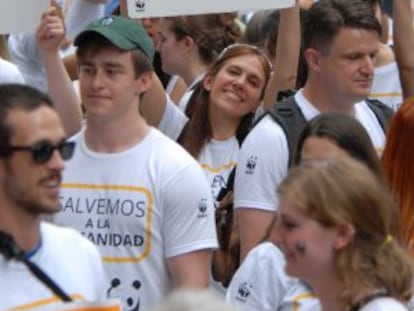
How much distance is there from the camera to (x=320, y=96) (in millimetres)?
5938

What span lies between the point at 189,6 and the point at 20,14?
2.27 ft

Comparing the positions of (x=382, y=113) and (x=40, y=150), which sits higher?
(x=40, y=150)

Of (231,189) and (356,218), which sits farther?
(231,189)

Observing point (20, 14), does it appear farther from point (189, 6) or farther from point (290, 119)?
point (290, 119)

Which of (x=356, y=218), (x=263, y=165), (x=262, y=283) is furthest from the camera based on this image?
(x=263, y=165)

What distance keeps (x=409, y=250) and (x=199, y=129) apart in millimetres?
1910

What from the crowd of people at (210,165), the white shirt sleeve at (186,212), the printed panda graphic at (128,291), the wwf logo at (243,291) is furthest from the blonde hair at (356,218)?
the printed panda graphic at (128,291)

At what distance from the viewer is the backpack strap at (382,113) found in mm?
6082

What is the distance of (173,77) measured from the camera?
7.69 metres

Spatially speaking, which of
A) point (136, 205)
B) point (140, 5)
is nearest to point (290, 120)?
point (140, 5)

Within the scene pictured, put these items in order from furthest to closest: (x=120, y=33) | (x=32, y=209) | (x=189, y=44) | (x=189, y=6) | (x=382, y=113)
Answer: (x=189, y=44) < (x=382, y=113) < (x=189, y=6) < (x=120, y=33) < (x=32, y=209)

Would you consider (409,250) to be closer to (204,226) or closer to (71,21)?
(204,226)

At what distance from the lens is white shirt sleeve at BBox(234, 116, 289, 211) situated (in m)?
5.62

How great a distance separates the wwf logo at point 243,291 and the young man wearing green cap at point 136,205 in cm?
40
